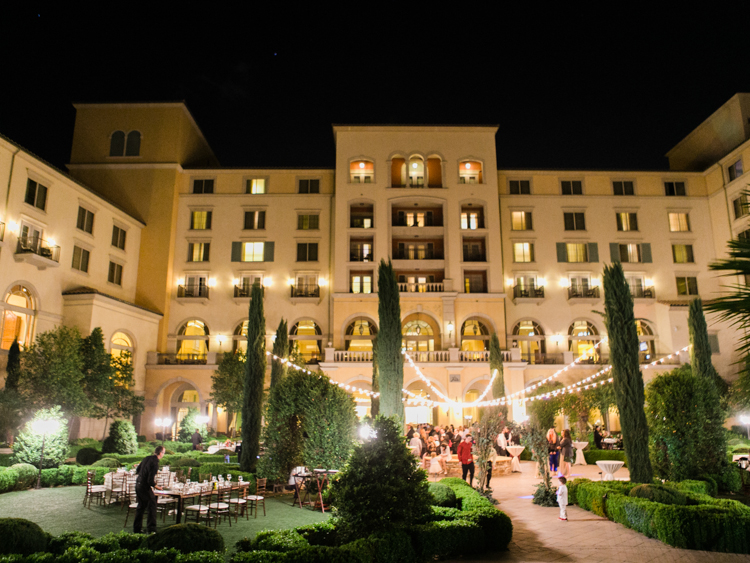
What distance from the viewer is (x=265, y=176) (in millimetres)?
39656

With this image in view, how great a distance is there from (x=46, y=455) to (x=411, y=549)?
44.8 ft

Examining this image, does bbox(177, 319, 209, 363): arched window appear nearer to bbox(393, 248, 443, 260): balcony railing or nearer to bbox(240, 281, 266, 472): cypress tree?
bbox(393, 248, 443, 260): balcony railing

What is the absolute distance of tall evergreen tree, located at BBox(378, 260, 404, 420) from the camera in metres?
15.5

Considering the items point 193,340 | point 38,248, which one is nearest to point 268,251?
point 193,340

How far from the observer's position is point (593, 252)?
38.4 metres

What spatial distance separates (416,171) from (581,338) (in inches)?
633

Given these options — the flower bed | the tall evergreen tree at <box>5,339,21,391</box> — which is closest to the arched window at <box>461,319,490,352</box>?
the tall evergreen tree at <box>5,339,21,391</box>

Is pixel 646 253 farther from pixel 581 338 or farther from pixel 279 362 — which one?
pixel 279 362

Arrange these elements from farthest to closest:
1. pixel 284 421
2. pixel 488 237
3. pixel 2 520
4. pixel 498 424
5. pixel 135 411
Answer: pixel 488 237
pixel 135 411
pixel 284 421
pixel 498 424
pixel 2 520

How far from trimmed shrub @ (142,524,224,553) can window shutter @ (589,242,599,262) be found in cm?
3540

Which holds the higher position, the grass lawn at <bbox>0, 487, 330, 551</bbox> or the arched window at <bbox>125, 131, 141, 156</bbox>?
the arched window at <bbox>125, 131, 141, 156</bbox>

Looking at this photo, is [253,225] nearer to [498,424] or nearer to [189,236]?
[189,236]

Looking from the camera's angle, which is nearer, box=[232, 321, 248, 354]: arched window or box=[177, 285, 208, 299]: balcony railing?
box=[232, 321, 248, 354]: arched window

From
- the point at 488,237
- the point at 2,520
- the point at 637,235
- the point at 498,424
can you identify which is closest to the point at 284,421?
the point at 498,424
